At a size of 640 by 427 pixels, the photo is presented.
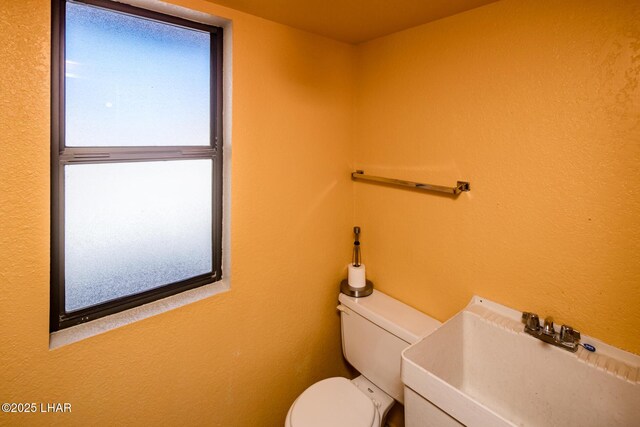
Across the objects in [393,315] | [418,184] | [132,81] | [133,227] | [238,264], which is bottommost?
[393,315]

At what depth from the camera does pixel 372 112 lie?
1.81 metres

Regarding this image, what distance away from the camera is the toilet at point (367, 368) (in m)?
1.47

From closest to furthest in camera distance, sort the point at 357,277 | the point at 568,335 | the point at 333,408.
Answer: the point at 568,335 < the point at 333,408 < the point at 357,277

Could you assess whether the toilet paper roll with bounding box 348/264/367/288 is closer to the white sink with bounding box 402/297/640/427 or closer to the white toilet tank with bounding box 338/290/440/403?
the white toilet tank with bounding box 338/290/440/403

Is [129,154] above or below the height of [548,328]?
above

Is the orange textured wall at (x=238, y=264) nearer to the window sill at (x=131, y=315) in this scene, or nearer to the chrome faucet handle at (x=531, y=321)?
the window sill at (x=131, y=315)

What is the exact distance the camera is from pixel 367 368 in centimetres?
172

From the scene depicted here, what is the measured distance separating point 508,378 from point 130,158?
5.27 feet

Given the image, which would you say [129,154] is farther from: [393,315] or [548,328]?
[548,328]

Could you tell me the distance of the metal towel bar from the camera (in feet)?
4.77

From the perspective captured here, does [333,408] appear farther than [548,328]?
Yes

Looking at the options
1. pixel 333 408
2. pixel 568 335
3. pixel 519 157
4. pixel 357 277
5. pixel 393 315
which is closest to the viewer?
pixel 568 335

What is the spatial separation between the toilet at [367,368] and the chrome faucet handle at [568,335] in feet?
1.50

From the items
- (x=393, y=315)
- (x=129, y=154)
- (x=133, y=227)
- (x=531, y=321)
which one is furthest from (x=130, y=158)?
(x=531, y=321)
